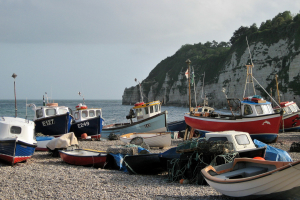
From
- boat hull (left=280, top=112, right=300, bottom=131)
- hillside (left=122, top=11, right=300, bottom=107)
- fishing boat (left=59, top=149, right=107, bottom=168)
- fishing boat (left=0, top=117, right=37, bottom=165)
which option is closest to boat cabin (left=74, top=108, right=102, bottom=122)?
fishing boat (left=0, top=117, right=37, bottom=165)

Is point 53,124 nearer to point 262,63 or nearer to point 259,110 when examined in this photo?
point 259,110

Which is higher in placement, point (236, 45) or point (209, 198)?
point (236, 45)

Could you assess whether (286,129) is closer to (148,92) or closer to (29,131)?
(29,131)

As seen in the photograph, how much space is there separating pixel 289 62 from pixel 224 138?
143 feet

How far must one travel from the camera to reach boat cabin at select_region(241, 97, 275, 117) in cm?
1867

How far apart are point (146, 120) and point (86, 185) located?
49.1ft

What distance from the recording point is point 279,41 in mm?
51719

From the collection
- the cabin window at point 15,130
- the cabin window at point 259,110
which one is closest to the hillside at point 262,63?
the cabin window at point 259,110

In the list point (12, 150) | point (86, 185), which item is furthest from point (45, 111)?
point (86, 185)

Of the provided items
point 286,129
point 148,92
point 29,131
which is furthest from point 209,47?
point 29,131

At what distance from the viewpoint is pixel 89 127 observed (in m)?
24.4

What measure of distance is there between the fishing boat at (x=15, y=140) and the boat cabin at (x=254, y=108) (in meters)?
13.8

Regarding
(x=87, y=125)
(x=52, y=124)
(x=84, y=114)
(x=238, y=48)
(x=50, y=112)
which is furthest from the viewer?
(x=238, y=48)

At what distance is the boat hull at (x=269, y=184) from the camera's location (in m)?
6.20
